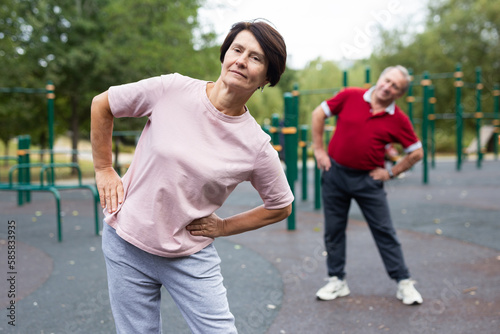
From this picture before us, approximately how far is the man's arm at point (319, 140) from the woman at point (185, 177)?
2076mm

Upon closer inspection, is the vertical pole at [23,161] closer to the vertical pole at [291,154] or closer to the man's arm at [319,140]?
the vertical pole at [291,154]

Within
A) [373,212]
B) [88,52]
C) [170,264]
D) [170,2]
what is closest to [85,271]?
[373,212]

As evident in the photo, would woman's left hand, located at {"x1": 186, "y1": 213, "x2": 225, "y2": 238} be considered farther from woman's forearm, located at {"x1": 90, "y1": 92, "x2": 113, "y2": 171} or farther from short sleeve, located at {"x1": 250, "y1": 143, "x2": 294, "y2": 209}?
woman's forearm, located at {"x1": 90, "y1": 92, "x2": 113, "y2": 171}

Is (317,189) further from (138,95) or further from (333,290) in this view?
(138,95)

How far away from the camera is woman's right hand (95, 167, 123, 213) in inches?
75.6

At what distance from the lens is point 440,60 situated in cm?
2738

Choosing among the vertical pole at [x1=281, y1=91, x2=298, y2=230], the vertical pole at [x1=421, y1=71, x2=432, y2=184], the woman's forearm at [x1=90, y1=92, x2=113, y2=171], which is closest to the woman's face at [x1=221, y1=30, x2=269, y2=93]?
the woman's forearm at [x1=90, y1=92, x2=113, y2=171]

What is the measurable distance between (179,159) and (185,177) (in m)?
0.07

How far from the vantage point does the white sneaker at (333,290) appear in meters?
3.95

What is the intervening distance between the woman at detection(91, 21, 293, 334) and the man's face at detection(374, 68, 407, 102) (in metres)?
2.00

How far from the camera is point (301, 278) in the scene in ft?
15.0

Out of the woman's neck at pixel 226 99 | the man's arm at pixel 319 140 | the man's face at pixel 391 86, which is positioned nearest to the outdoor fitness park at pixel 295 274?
the man's arm at pixel 319 140

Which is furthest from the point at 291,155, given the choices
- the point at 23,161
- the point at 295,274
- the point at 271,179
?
the point at 23,161

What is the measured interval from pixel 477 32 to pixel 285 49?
2833 cm
